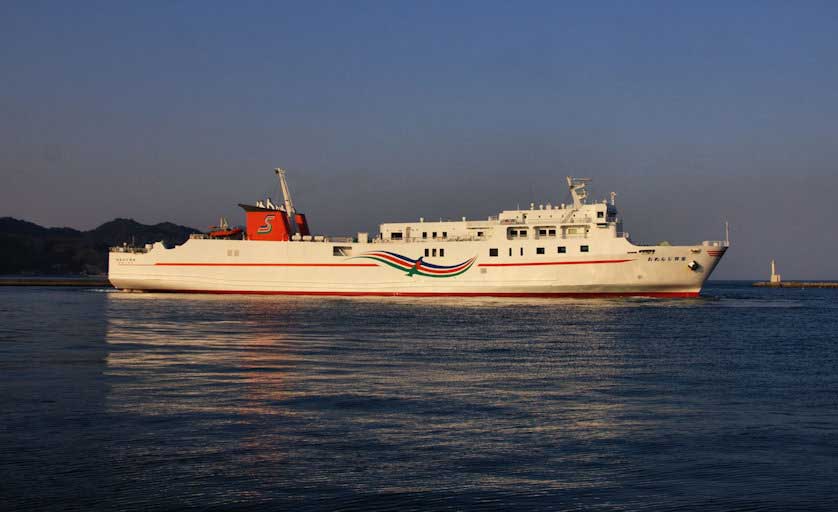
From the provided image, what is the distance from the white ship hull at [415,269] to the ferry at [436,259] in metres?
0.07

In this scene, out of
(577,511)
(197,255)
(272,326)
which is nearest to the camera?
(577,511)

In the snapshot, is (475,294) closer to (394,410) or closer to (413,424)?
(394,410)

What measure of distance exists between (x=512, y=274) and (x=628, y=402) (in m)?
36.2

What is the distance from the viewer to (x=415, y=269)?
5184 cm

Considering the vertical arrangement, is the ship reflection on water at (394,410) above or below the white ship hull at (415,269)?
below

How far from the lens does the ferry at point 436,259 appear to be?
46.6m

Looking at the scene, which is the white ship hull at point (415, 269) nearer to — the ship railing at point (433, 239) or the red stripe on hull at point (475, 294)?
the red stripe on hull at point (475, 294)

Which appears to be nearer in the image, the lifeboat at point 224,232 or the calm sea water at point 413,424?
the calm sea water at point 413,424

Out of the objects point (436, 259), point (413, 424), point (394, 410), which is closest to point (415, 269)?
point (436, 259)

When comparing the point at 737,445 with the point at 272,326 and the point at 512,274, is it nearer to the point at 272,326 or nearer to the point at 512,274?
the point at 272,326

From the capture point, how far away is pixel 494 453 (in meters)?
9.13

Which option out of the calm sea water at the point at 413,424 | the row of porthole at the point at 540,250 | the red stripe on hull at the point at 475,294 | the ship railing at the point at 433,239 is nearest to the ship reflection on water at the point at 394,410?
the calm sea water at the point at 413,424

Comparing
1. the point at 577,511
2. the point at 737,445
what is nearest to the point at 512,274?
the point at 737,445

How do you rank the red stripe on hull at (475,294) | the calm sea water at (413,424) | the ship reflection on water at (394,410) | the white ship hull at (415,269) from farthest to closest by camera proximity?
the red stripe on hull at (475,294), the white ship hull at (415,269), the ship reflection on water at (394,410), the calm sea water at (413,424)
